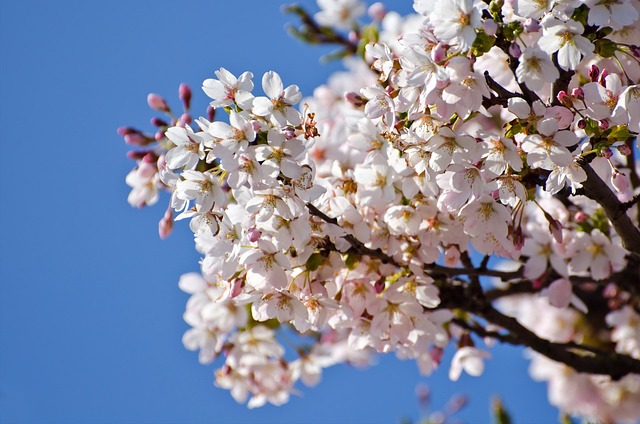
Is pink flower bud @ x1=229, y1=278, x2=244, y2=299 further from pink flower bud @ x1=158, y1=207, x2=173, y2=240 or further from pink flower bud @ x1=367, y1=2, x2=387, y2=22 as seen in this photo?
pink flower bud @ x1=367, y1=2, x2=387, y2=22

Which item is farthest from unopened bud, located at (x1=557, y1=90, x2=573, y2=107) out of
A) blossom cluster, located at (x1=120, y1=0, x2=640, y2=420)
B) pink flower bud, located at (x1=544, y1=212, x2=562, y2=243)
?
pink flower bud, located at (x1=544, y1=212, x2=562, y2=243)

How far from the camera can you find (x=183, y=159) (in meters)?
1.81

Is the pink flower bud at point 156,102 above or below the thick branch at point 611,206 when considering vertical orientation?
above

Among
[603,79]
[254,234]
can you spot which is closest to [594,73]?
[603,79]

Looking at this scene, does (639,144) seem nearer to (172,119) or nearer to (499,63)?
(499,63)

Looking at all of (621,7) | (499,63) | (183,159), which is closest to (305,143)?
(183,159)

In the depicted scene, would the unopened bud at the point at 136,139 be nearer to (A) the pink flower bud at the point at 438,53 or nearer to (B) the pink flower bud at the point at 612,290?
(A) the pink flower bud at the point at 438,53

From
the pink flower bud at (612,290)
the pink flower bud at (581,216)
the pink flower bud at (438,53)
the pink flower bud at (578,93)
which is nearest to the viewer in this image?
the pink flower bud at (438,53)

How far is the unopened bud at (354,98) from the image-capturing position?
1.98 metres

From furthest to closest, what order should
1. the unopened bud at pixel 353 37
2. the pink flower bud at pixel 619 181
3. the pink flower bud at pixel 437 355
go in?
the unopened bud at pixel 353 37 → the pink flower bud at pixel 437 355 → the pink flower bud at pixel 619 181

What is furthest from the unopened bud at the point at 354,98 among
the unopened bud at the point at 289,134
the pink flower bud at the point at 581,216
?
the pink flower bud at the point at 581,216

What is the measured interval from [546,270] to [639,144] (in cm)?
68

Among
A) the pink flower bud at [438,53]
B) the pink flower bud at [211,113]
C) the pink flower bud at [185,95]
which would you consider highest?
the pink flower bud at [185,95]

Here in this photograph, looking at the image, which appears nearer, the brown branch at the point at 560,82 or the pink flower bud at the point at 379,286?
the brown branch at the point at 560,82
